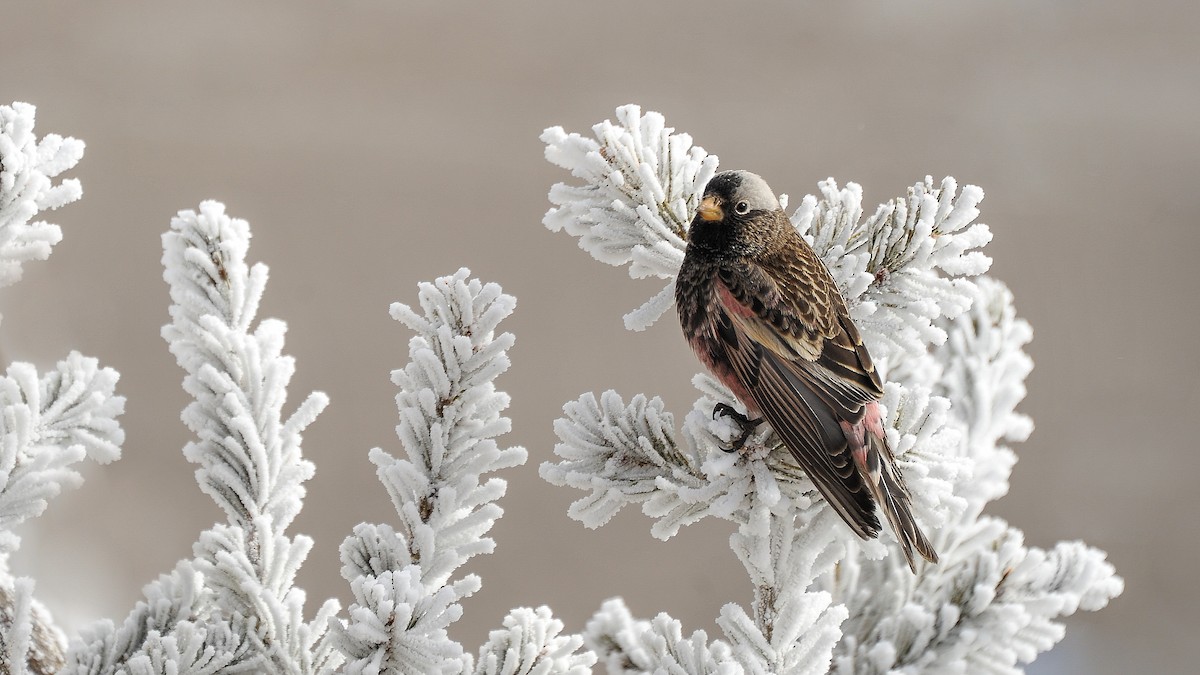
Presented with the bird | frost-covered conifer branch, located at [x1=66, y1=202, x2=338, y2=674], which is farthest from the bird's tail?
frost-covered conifer branch, located at [x1=66, y1=202, x2=338, y2=674]

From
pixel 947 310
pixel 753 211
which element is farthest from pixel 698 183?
pixel 947 310

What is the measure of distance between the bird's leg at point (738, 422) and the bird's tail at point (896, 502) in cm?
6

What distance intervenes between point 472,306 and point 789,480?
206mm

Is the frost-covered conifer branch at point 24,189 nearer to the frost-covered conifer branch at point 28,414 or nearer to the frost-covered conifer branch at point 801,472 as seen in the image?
the frost-covered conifer branch at point 28,414

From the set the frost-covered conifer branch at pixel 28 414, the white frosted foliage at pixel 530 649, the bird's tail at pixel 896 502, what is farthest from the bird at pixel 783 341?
the frost-covered conifer branch at pixel 28 414

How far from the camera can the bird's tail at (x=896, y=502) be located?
487 mm

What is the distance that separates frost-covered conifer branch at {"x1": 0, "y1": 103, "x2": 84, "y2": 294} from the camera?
0.43 m

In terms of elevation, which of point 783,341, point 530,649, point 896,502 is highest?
point 783,341

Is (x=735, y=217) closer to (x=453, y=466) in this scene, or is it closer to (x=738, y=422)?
(x=738, y=422)

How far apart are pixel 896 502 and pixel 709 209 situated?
0.18 metres

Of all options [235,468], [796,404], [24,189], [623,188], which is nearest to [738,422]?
[796,404]

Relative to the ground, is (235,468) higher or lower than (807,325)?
lower

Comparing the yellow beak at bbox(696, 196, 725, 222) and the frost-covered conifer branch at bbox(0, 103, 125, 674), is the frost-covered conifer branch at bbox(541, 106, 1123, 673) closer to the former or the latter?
the yellow beak at bbox(696, 196, 725, 222)

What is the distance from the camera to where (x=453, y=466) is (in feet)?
1.38
